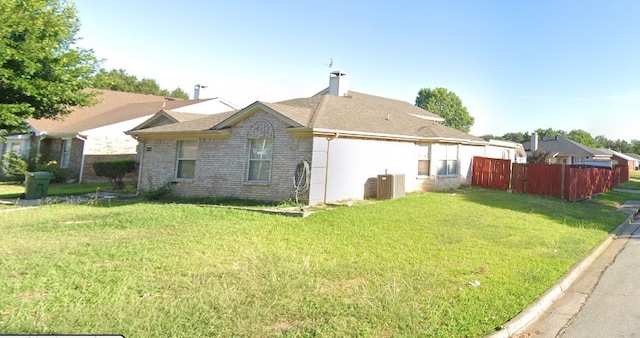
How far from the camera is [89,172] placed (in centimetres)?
2062

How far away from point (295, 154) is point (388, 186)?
151 inches

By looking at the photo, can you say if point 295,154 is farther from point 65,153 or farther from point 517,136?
point 517,136

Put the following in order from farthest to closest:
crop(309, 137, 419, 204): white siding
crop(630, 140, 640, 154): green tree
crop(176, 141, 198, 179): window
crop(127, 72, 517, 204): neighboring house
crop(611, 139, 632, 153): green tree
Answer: crop(611, 139, 632, 153): green tree
crop(630, 140, 640, 154): green tree
crop(176, 141, 198, 179): window
crop(127, 72, 517, 204): neighboring house
crop(309, 137, 419, 204): white siding

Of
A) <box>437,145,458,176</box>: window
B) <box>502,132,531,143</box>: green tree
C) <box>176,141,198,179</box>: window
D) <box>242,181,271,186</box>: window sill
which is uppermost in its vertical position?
<box>502,132,531,143</box>: green tree

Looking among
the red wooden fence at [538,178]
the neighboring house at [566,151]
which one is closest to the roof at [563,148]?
the neighboring house at [566,151]

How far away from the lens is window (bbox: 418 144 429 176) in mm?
15992

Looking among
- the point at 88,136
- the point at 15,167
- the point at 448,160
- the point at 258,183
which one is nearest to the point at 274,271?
the point at 258,183

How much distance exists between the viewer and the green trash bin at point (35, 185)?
14.1 m

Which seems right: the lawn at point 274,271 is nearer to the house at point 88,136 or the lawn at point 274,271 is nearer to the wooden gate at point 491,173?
the wooden gate at point 491,173

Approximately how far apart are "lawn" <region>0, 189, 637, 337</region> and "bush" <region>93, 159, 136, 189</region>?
304 inches

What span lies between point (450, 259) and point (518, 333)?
7.75 ft

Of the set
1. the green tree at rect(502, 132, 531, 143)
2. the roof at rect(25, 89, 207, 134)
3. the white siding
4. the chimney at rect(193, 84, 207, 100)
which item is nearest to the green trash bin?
the roof at rect(25, 89, 207, 134)

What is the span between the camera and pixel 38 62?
43.7ft

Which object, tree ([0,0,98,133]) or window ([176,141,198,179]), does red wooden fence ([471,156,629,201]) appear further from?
tree ([0,0,98,133])
